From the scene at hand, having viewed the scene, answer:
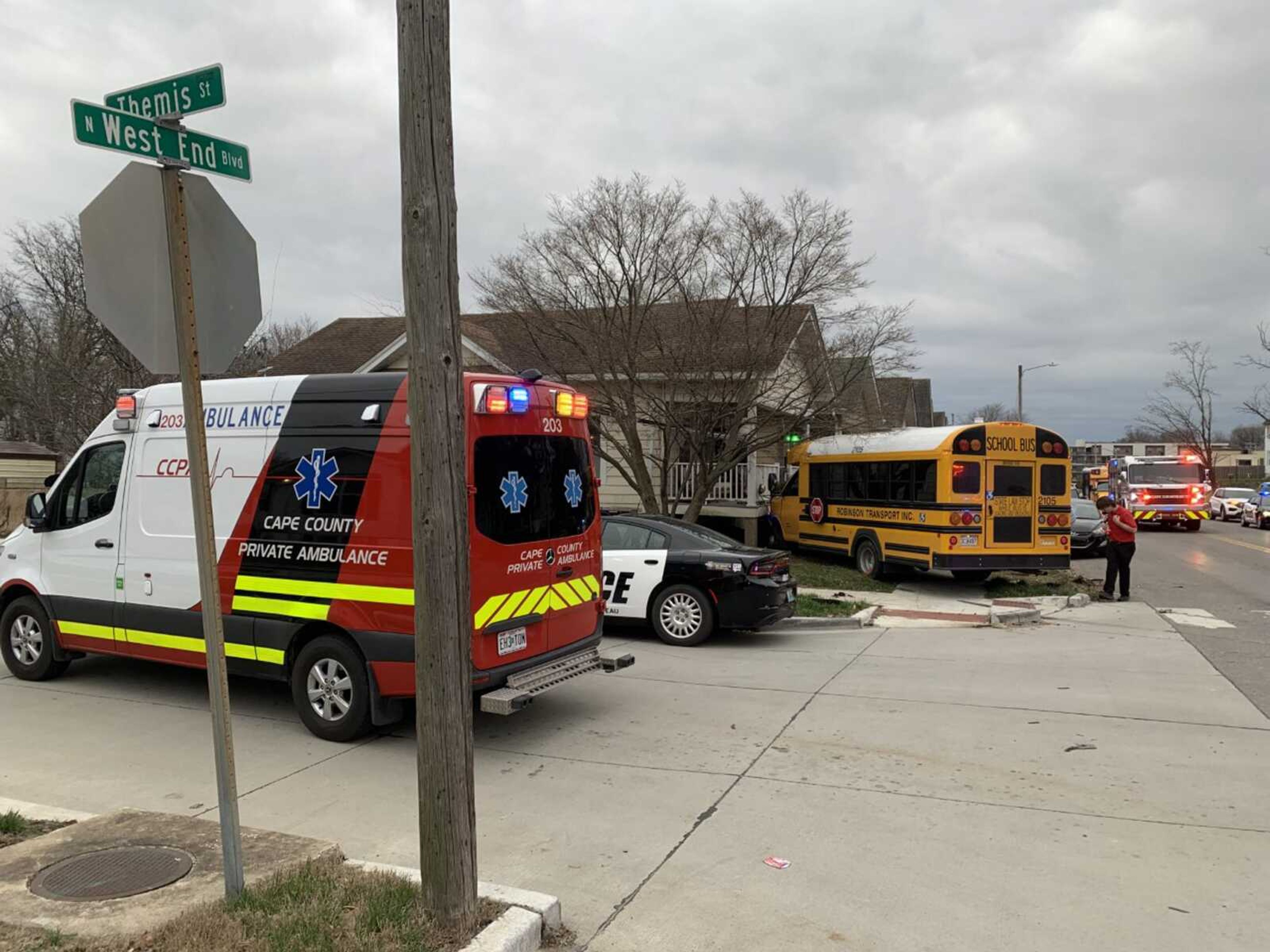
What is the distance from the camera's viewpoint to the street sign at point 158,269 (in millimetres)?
3410

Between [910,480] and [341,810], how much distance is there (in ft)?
38.9

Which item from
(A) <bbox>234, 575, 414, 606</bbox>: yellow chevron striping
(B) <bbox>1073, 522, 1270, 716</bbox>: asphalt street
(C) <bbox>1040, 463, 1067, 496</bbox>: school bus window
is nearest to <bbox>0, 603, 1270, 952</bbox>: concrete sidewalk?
(B) <bbox>1073, 522, 1270, 716</bbox>: asphalt street

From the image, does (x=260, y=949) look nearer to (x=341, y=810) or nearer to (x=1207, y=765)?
(x=341, y=810)

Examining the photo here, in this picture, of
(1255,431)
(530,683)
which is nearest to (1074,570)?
(530,683)

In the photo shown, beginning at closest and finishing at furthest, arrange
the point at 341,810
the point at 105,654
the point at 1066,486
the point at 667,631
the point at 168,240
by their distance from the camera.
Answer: the point at 168,240
the point at 341,810
the point at 105,654
the point at 667,631
the point at 1066,486

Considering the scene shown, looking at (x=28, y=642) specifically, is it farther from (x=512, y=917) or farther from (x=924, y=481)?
(x=924, y=481)

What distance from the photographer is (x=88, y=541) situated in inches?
303

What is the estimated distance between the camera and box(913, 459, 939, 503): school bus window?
14461 mm

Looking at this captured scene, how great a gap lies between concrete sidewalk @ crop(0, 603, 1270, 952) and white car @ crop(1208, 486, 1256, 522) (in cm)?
4257

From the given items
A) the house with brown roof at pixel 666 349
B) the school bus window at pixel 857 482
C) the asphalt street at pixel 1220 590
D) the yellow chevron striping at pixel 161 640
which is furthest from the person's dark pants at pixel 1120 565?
the yellow chevron striping at pixel 161 640

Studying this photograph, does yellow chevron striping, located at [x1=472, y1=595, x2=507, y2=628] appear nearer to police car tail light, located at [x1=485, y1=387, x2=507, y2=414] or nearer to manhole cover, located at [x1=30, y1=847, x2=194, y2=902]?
police car tail light, located at [x1=485, y1=387, x2=507, y2=414]

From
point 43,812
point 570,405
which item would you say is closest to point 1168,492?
point 570,405

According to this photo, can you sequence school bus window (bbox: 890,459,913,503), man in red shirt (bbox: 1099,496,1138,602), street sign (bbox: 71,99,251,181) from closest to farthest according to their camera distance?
street sign (bbox: 71,99,251,181) < man in red shirt (bbox: 1099,496,1138,602) < school bus window (bbox: 890,459,913,503)

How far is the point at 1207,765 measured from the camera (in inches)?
235
